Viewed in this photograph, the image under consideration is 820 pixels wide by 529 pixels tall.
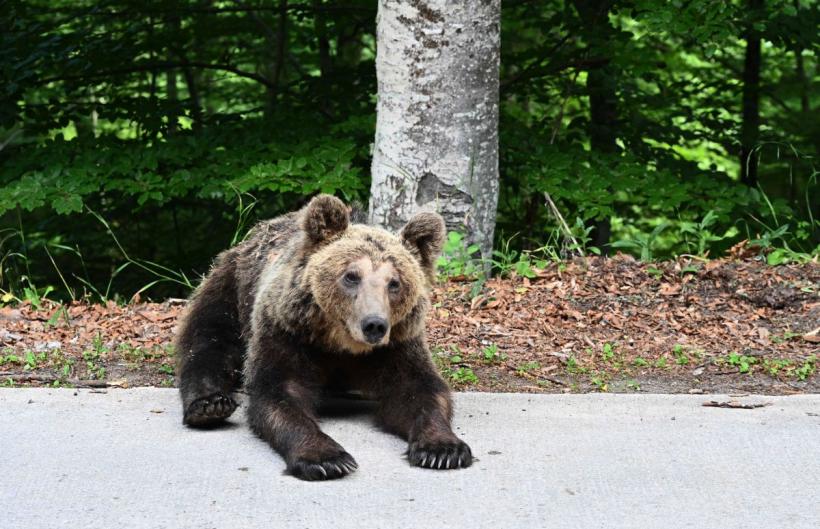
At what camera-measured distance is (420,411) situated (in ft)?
14.1

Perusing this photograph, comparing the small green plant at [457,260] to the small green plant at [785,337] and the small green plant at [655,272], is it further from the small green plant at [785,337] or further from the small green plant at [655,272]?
the small green plant at [785,337]

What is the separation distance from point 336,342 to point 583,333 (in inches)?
83.4

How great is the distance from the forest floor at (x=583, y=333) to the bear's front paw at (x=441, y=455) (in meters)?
1.36

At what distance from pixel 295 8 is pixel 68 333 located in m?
4.58

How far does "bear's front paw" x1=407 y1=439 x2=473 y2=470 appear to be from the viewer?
12.7 ft

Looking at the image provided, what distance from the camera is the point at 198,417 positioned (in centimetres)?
442

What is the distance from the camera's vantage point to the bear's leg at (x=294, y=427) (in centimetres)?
374

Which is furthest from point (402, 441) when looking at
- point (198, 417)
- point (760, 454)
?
point (760, 454)

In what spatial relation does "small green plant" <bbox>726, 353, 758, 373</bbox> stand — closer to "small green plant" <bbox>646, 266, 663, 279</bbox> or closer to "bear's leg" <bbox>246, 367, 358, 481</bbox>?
"small green plant" <bbox>646, 266, 663, 279</bbox>

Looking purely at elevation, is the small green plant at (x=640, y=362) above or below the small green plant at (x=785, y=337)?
below

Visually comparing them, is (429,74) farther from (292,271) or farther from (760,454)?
(760,454)

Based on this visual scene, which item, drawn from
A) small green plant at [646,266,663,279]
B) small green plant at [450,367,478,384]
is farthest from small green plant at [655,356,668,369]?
small green plant at [646,266,663,279]

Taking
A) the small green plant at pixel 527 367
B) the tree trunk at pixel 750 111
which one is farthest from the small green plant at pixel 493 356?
the tree trunk at pixel 750 111

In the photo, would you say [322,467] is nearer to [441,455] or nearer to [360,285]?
[441,455]
